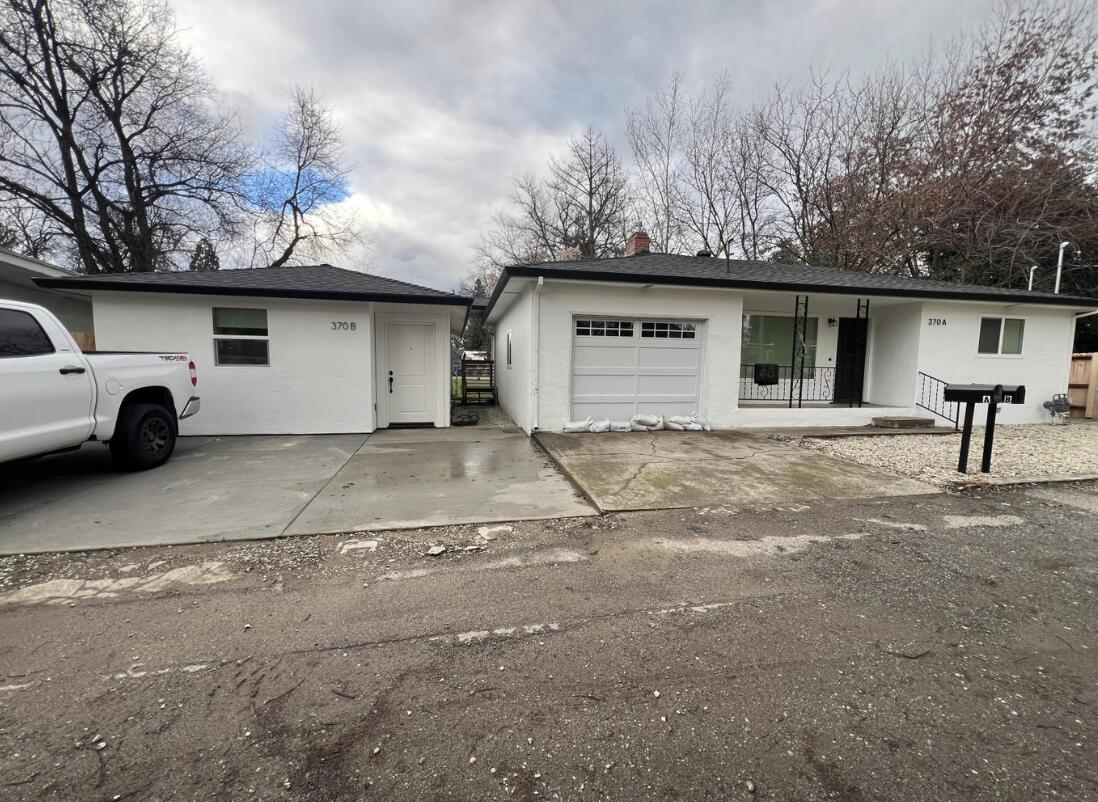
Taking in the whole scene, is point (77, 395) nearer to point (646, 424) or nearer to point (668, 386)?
point (646, 424)

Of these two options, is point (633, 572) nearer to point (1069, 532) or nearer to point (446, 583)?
point (446, 583)

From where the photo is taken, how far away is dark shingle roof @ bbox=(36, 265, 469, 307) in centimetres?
784

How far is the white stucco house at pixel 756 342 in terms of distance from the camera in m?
8.50

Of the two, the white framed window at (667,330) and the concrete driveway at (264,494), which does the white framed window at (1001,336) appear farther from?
the concrete driveway at (264,494)

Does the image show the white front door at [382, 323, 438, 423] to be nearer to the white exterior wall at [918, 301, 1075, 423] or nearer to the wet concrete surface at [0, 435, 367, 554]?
the wet concrete surface at [0, 435, 367, 554]

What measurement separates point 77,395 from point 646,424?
7.81 m

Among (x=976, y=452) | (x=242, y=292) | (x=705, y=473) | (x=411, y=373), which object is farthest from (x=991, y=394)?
(x=242, y=292)

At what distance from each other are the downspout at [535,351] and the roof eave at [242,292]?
1594 millimetres

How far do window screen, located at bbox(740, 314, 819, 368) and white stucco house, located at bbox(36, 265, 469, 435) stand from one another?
6.43 metres

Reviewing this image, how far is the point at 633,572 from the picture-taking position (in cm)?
329

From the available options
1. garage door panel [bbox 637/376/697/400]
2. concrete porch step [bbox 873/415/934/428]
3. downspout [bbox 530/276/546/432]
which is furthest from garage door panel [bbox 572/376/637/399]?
concrete porch step [bbox 873/415/934/428]

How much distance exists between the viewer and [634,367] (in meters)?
8.97

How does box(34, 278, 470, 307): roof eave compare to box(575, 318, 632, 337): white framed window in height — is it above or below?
above

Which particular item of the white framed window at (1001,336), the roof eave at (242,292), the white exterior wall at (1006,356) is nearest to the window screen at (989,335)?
the white framed window at (1001,336)
